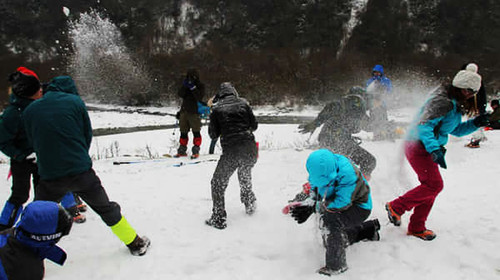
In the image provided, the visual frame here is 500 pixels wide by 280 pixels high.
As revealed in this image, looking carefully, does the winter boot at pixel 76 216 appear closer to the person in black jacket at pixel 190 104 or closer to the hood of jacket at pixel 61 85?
the hood of jacket at pixel 61 85

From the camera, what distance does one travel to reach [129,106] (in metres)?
A: 23.3

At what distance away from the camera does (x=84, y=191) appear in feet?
9.45

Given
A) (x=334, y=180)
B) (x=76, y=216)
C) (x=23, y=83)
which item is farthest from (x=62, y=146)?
(x=334, y=180)

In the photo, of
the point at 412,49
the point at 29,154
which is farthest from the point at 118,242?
the point at 412,49

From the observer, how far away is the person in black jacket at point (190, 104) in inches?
270

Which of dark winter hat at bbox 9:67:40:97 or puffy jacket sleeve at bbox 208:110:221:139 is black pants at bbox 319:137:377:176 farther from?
dark winter hat at bbox 9:67:40:97

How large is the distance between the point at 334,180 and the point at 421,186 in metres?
1.15

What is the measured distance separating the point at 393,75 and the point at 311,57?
17.9ft

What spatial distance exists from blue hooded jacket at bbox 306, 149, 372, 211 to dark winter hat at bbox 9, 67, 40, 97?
107 inches

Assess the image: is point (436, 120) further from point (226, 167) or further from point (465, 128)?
point (226, 167)

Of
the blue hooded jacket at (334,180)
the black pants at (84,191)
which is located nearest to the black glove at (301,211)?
the blue hooded jacket at (334,180)

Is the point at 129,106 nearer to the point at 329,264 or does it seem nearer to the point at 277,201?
the point at 277,201

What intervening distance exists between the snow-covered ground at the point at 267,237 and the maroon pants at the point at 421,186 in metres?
0.25

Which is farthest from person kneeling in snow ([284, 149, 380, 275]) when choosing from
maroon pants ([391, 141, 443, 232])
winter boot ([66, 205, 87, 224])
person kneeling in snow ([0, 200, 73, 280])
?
winter boot ([66, 205, 87, 224])
